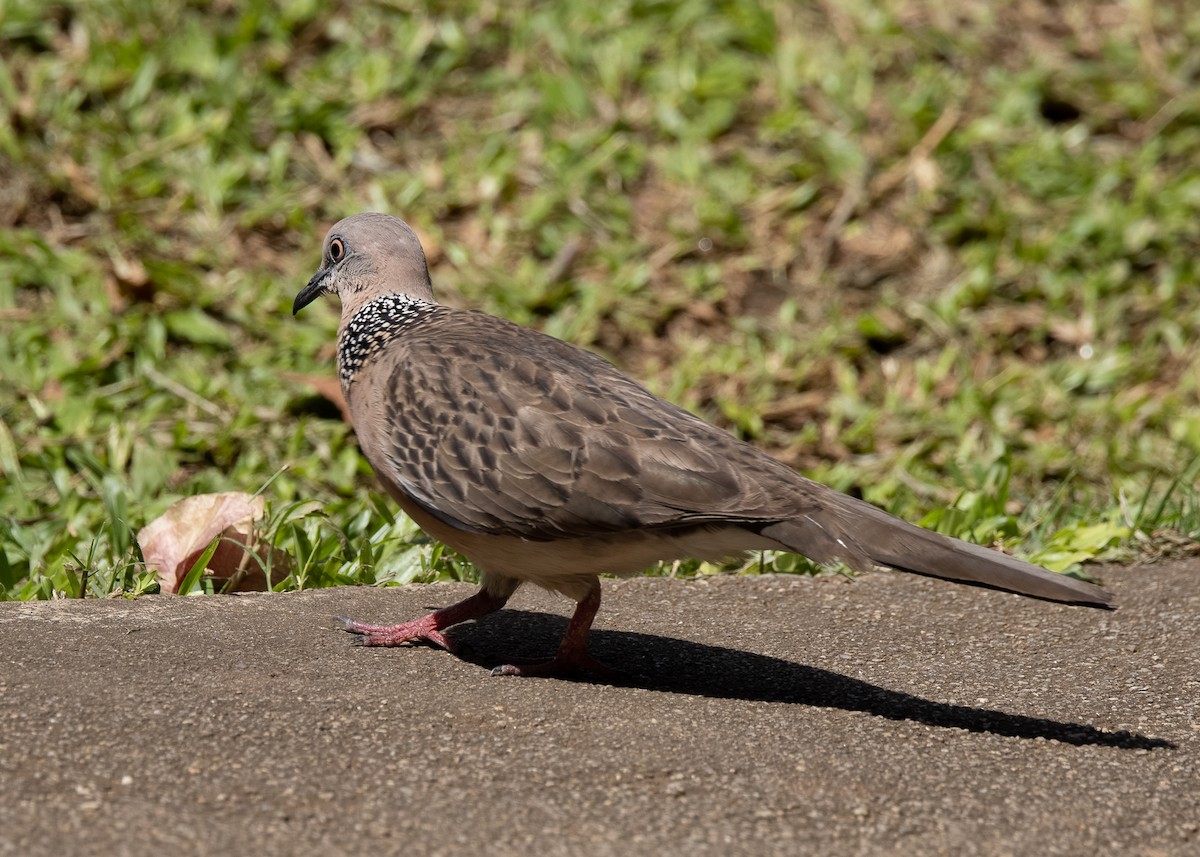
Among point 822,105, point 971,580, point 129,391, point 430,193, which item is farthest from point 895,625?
point 822,105

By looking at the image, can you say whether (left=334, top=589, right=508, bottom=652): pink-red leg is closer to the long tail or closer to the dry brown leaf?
the dry brown leaf

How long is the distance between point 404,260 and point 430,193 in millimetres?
3015

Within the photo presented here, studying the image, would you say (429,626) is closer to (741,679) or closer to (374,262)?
(741,679)

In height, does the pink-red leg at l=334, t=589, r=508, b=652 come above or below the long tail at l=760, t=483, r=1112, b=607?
below

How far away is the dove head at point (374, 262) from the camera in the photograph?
5.28 meters

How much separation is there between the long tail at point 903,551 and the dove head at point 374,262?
5.90 feet

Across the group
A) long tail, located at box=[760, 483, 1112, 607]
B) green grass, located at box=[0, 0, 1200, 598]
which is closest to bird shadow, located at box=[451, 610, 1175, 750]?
long tail, located at box=[760, 483, 1112, 607]

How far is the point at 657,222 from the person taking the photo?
8406 millimetres

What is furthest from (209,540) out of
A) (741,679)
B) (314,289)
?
(741,679)

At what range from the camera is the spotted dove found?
4074mm

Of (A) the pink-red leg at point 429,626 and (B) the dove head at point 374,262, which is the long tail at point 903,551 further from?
(B) the dove head at point 374,262

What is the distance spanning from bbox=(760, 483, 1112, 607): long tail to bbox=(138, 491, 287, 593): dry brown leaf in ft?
6.00

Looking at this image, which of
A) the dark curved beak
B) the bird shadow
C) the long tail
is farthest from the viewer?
the dark curved beak

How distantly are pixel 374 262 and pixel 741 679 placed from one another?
2015mm
